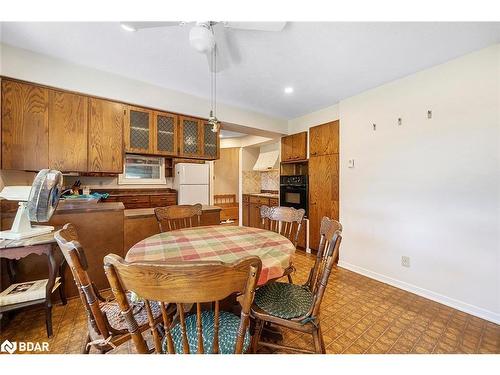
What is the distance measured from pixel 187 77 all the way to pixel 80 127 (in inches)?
54.4

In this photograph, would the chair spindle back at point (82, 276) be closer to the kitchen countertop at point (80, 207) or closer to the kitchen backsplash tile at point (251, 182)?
the kitchen countertop at point (80, 207)

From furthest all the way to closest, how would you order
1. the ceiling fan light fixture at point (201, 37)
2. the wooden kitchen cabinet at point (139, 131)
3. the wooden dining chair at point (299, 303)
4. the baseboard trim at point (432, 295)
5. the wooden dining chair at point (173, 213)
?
the wooden kitchen cabinet at point (139, 131) < the wooden dining chair at point (173, 213) < the baseboard trim at point (432, 295) < the ceiling fan light fixture at point (201, 37) < the wooden dining chair at point (299, 303)

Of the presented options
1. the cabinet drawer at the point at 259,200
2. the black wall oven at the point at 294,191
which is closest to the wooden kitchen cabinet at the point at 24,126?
the black wall oven at the point at 294,191

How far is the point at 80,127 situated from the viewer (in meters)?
2.46

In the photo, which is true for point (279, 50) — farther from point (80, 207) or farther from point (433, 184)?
point (80, 207)

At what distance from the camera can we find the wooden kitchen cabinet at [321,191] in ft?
11.0

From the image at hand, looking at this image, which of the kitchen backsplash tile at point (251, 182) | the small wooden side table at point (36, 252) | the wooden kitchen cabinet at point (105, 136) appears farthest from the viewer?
the kitchen backsplash tile at point (251, 182)

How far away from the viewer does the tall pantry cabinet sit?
3340 millimetres

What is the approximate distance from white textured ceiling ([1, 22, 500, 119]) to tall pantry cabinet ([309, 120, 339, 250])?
786 mm

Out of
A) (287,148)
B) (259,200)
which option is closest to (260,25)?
(287,148)

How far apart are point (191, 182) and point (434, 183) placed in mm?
3254

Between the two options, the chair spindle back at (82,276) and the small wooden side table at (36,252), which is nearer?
the chair spindle back at (82,276)

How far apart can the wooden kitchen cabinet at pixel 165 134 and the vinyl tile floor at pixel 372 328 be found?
6.56 feet

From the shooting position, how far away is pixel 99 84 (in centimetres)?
250
